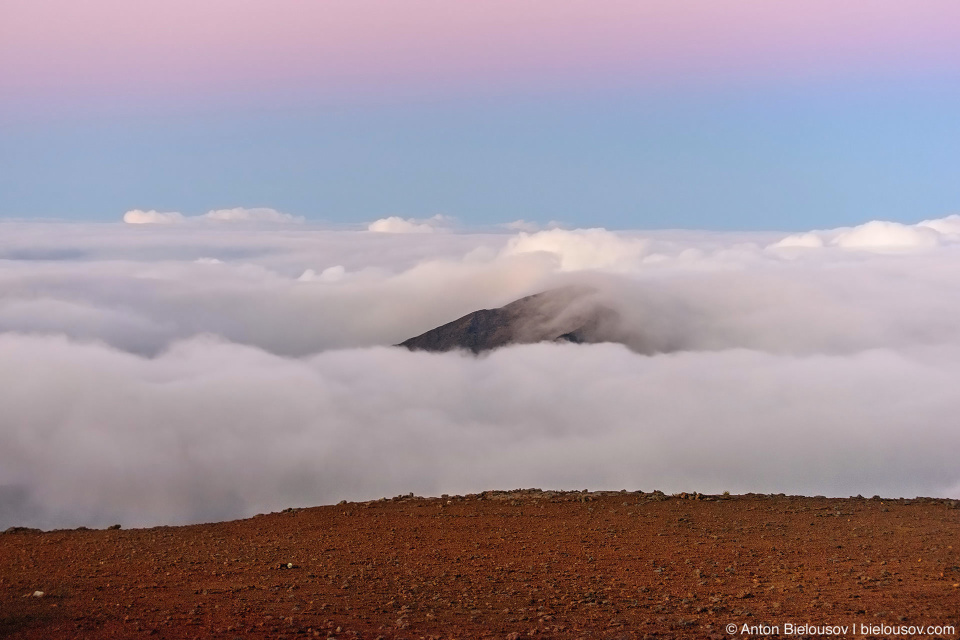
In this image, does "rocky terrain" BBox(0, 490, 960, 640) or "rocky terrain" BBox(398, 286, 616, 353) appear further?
"rocky terrain" BBox(398, 286, 616, 353)

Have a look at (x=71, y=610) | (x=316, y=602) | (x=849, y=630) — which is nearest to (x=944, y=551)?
(x=849, y=630)

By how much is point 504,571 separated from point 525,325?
13985cm

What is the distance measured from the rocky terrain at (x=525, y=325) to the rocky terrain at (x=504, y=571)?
128 metres

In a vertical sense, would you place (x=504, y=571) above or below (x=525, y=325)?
below

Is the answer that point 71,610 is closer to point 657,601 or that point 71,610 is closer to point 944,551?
point 657,601

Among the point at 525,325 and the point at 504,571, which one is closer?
the point at 504,571

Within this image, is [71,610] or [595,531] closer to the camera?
[71,610]

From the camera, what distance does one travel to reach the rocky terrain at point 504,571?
11.0 meters

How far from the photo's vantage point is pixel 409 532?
1627 centimetres

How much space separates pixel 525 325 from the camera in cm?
15325

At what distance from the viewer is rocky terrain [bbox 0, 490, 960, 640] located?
11016mm

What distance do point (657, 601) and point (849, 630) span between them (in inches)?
92.0

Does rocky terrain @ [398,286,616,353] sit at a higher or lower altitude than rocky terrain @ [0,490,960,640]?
higher

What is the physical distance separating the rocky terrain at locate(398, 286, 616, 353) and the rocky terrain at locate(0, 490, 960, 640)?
128 metres
